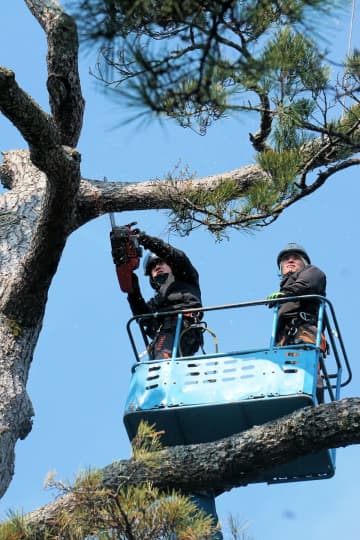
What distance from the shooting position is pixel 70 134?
24.3ft

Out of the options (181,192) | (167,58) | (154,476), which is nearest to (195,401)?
(154,476)

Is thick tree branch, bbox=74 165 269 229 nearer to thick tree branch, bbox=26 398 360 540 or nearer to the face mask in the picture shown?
the face mask

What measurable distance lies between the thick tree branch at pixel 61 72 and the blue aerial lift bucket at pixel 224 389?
1.61 m

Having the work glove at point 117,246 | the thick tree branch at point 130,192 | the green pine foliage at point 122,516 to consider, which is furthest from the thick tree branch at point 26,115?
the green pine foliage at point 122,516

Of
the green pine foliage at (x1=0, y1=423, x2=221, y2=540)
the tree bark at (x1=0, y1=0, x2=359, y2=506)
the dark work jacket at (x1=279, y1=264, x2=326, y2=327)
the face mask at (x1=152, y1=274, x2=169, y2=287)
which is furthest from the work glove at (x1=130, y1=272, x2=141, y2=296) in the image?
the green pine foliage at (x1=0, y1=423, x2=221, y2=540)

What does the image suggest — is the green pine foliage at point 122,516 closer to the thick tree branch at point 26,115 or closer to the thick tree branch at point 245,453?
the thick tree branch at point 245,453

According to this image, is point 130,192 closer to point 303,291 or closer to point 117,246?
point 117,246

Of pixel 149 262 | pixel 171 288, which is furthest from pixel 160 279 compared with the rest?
pixel 171 288

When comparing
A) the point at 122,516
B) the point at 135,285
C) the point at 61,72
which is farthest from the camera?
the point at 135,285

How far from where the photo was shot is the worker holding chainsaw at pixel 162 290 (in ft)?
23.2

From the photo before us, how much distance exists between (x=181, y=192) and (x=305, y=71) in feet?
4.16

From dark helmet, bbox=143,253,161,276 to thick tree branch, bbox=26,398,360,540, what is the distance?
1.91 metres

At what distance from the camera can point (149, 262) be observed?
7641 mm

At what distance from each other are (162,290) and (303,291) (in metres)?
0.92
